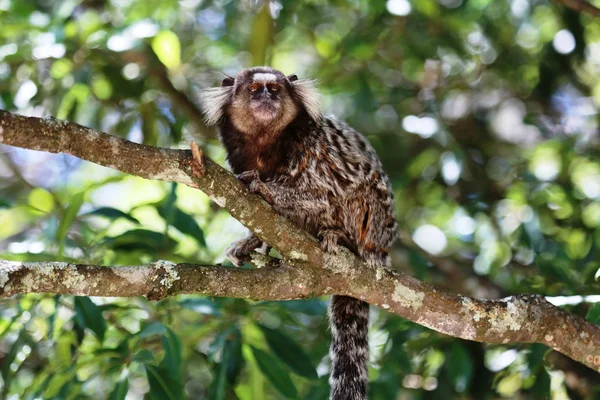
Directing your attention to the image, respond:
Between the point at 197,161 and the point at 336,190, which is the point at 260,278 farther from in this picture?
the point at 336,190

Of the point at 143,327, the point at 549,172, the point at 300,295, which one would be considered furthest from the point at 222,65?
the point at 300,295

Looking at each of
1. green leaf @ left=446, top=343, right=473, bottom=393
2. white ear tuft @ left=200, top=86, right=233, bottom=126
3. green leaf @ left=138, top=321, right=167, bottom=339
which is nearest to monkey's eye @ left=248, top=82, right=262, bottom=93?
white ear tuft @ left=200, top=86, right=233, bottom=126

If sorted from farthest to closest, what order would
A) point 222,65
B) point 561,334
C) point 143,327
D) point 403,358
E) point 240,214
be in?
1. point 222,65
2. point 403,358
3. point 143,327
4. point 561,334
5. point 240,214

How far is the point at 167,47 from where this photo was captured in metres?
4.06

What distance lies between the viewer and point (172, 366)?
300cm

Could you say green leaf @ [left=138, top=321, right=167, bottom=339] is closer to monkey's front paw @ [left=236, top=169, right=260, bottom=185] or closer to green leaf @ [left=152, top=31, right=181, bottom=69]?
monkey's front paw @ [left=236, top=169, right=260, bottom=185]

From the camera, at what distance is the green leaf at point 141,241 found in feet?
11.3

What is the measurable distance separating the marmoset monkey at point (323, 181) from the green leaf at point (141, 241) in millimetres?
473

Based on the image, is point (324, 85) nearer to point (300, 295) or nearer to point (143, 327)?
point (143, 327)

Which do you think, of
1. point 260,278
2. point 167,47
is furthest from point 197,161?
point 167,47

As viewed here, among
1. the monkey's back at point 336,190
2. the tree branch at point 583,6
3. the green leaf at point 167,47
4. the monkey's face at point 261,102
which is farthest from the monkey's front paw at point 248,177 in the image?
the tree branch at point 583,6

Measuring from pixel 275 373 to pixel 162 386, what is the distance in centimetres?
48

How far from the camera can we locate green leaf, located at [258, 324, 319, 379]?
330 centimetres

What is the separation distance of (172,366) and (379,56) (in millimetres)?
2528
